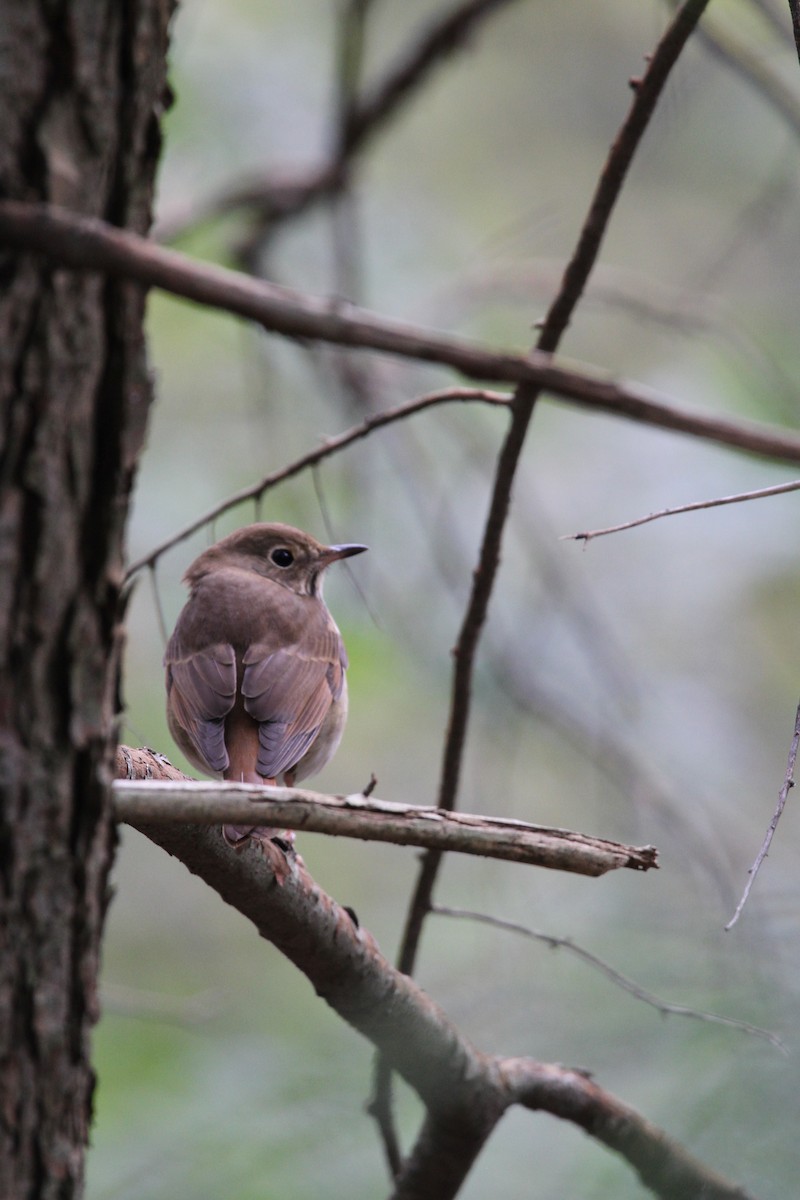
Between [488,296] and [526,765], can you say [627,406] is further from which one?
[526,765]

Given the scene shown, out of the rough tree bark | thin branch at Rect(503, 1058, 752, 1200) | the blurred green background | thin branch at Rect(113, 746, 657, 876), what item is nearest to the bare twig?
the blurred green background

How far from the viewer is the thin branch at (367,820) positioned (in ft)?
5.83

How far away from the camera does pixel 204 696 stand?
4.08m

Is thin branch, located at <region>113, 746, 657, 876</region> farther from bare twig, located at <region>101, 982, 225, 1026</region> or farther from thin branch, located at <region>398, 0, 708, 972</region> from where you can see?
bare twig, located at <region>101, 982, 225, 1026</region>

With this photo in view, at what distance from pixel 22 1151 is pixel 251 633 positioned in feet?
9.63

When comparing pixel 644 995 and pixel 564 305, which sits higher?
pixel 564 305

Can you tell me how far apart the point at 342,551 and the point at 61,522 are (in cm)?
297

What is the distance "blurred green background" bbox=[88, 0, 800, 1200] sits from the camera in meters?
2.89

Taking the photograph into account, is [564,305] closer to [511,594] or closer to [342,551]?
[342,551]

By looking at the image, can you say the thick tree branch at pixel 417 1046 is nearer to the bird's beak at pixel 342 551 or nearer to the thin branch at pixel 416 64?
the bird's beak at pixel 342 551

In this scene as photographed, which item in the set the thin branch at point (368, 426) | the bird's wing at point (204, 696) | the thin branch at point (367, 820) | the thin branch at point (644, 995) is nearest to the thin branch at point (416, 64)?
the bird's wing at point (204, 696)

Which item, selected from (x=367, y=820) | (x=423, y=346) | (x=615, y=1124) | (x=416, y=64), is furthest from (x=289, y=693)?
(x=423, y=346)

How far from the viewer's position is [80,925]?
1.60m

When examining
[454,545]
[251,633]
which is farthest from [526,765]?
[251,633]
